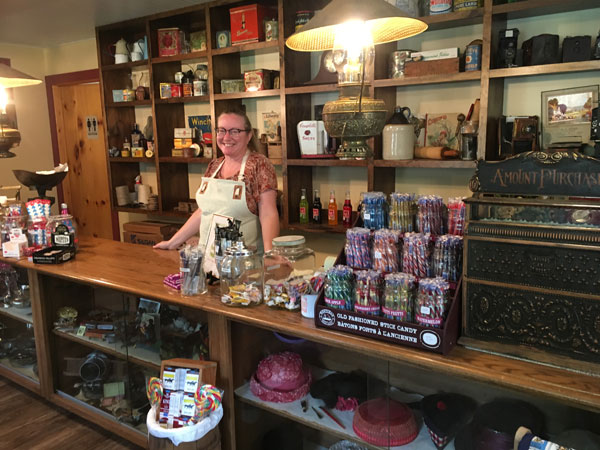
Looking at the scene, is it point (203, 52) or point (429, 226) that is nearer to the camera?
point (429, 226)

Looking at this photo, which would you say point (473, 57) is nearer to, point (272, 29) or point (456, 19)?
point (456, 19)

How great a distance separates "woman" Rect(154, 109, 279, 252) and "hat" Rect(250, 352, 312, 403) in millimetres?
813

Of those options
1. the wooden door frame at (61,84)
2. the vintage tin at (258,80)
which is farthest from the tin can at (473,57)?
the wooden door frame at (61,84)

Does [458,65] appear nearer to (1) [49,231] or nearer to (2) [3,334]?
(1) [49,231]

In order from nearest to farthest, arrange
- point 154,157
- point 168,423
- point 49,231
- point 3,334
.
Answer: point 168,423 → point 49,231 → point 3,334 → point 154,157

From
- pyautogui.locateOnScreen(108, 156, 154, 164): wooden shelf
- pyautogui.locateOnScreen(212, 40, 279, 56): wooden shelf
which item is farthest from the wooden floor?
pyautogui.locateOnScreen(212, 40, 279, 56): wooden shelf

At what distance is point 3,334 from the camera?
310 cm

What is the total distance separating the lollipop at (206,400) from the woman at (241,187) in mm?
960

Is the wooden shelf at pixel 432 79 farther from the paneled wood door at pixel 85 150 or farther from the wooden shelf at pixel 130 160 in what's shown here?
the paneled wood door at pixel 85 150

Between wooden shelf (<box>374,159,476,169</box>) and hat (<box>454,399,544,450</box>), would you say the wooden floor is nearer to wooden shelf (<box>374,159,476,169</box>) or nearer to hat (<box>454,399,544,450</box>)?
hat (<box>454,399,544,450</box>)

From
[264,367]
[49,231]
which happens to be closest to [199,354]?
[264,367]

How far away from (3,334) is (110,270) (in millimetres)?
1285

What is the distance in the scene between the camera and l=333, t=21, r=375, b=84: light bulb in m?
1.26

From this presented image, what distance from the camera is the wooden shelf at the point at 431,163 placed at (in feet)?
9.59
